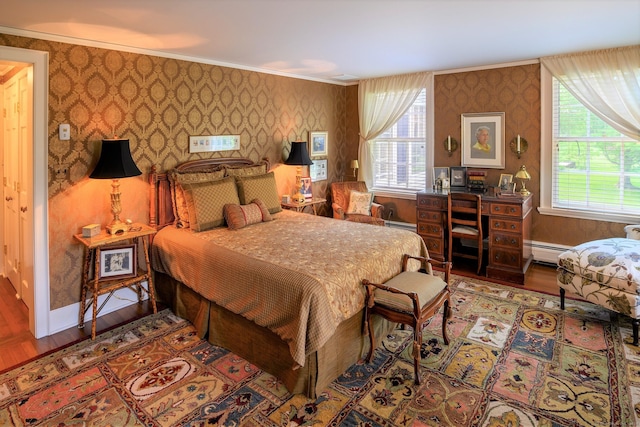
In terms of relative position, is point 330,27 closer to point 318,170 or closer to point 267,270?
point 267,270

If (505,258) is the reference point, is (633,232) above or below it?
above

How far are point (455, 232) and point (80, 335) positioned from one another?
160 inches

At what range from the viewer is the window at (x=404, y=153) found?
5727 mm

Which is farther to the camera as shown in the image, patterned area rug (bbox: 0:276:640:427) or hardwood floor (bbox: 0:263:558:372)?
hardwood floor (bbox: 0:263:558:372)

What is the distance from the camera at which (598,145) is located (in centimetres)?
444

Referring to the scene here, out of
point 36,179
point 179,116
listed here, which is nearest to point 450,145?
point 179,116

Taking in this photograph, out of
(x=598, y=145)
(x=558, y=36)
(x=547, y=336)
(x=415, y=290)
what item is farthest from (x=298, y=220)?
(x=598, y=145)

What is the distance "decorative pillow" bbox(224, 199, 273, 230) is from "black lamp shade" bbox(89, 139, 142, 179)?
937 mm

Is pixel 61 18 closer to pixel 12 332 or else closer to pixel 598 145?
pixel 12 332

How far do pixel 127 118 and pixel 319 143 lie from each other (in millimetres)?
2885

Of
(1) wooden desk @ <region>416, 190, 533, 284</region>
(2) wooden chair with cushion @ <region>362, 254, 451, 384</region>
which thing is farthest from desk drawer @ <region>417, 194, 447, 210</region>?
(2) wooden chair with cushion @ <region>362, 254, 451, 384</region>

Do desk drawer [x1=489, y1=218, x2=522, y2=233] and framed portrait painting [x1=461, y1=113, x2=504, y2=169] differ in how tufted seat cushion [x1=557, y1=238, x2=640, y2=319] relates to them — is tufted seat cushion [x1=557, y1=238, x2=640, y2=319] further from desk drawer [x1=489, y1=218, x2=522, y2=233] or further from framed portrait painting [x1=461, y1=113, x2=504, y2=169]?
framed portrait painting [x1=461, y1=113, x2=504, y2=169]

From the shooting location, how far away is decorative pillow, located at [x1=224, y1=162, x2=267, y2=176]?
443cm

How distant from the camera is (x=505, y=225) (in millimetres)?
4406
